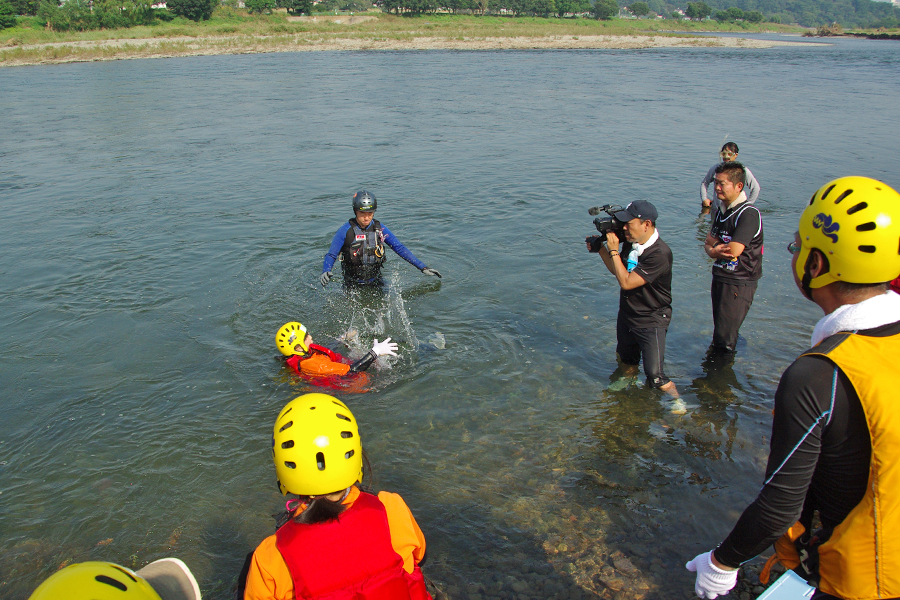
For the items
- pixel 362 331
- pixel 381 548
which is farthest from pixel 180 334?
pixel 381 548

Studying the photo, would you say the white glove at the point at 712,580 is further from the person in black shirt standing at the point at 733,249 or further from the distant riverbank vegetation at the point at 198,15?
the distant riverbank vegetation at the point at 198,15

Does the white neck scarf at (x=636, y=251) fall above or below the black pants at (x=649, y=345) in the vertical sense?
above

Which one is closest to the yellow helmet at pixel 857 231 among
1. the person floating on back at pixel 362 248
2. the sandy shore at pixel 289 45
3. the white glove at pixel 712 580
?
the white glove at pixel 712 580

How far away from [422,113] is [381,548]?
2574 centimetres

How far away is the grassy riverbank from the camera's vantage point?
53.7 metres

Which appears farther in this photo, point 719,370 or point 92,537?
point 719,370

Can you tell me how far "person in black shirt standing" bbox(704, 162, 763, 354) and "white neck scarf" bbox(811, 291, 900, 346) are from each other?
3.87 meters

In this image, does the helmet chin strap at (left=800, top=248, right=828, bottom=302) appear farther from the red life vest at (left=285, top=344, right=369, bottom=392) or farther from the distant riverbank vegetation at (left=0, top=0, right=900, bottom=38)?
the distant riverbank vegetation at (left=0, top=0, right=900, bottom=38)

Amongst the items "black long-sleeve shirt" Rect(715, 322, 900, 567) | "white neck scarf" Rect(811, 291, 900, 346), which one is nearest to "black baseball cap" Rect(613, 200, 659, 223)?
"white neck scarf" Rect(811, 291, 900, 346)

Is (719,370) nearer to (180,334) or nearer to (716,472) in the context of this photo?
(716,472)

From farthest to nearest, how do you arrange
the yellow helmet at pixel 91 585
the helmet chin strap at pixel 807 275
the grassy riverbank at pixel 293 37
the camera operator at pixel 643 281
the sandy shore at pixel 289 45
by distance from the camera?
1. the grassy riverbank at pixel 293 37
2. the sandy shore at pixel 289 45
3. the camera operator at pixel 643 281
4. the helmet chin strap at pixel 807 275
5. the yellow helmet at pixel 91 585

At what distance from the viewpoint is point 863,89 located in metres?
32.3

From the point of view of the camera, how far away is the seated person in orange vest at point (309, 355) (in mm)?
6590

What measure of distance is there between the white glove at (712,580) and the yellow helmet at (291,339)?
16.7ft
